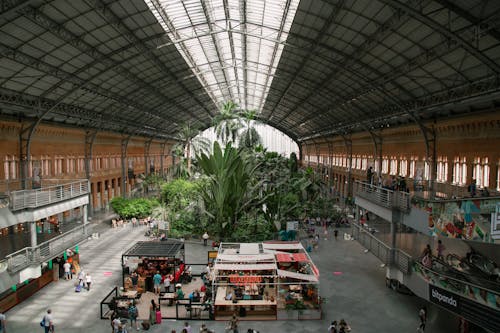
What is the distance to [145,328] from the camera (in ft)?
51.8

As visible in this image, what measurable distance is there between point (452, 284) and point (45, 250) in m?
17.3

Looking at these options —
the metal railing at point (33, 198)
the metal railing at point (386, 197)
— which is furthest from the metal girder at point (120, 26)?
the metal railing at point (386, 197)

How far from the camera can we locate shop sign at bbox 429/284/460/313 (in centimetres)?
1272

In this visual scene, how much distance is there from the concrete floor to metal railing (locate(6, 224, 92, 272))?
2.43 meters

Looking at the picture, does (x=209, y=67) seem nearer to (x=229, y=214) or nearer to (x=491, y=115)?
(x=229, y=214)

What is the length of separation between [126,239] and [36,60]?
49.1 feet

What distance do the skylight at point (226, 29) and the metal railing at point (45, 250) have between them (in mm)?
14093

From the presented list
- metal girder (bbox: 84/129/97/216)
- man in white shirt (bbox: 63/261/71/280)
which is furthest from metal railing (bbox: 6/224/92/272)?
metal girder (bbox: 84/129/97/216)

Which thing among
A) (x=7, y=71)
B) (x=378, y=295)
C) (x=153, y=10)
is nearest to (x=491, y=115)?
(x=378, y=295)

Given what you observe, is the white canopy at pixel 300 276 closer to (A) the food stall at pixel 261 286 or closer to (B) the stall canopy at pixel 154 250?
(A) the food stall at pixel 261 286

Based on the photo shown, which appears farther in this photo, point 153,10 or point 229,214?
point 229,214

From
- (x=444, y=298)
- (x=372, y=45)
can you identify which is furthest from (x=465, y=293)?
(x=372, y=45)

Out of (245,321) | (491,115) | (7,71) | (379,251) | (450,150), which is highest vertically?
(7,71)

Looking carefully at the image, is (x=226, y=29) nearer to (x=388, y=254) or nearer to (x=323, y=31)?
(x=323, y=31)
